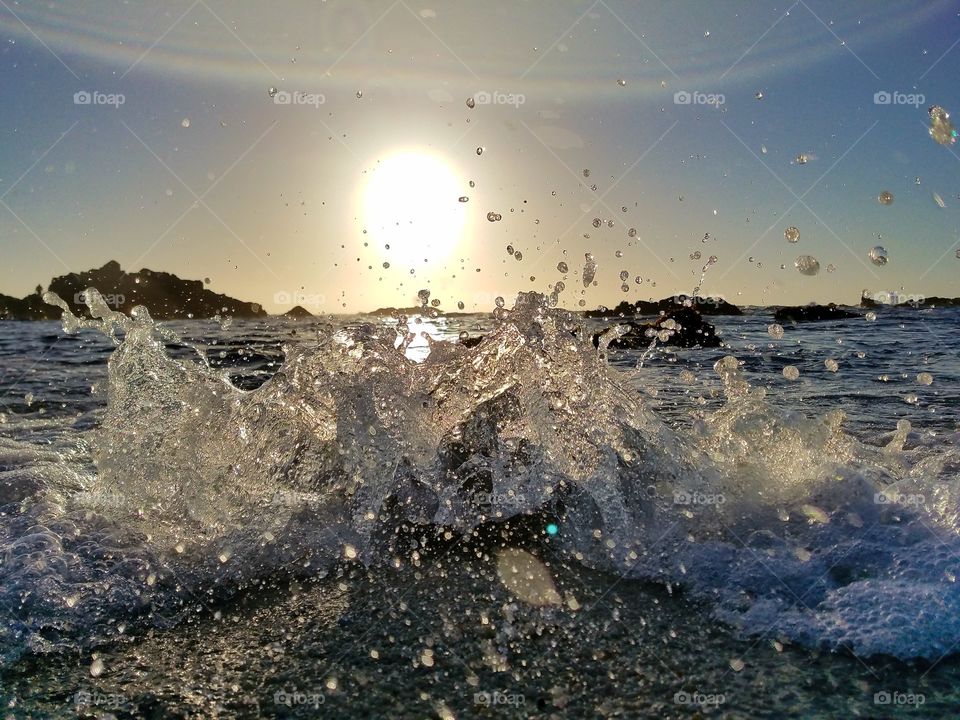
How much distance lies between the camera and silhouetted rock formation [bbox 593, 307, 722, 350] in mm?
14264

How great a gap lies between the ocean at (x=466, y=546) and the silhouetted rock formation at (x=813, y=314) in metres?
15.2

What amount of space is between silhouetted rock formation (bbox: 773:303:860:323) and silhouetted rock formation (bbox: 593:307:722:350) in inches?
282

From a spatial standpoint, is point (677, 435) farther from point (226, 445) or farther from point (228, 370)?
point (228, 370)

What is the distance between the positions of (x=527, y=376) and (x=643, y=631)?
2.65 meters

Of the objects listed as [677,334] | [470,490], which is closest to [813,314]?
[677,334]

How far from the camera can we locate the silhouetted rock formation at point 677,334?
14.3 metres

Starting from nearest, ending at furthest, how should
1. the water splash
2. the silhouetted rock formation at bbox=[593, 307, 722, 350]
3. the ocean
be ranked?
the ocean < the water splash < the silhouetted rock formation at bbox=[593, 307, 722, 350]

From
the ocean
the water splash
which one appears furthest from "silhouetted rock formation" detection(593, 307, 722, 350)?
the water splash

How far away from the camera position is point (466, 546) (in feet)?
14.4

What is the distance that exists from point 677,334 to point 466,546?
1146cm

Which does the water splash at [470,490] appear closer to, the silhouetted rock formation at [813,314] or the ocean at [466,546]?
the ocean at [466,546]

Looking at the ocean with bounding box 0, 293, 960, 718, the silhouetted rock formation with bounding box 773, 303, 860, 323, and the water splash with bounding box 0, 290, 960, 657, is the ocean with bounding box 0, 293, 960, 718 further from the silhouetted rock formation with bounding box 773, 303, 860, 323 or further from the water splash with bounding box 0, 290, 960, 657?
the silhouetted rock formation with bounding box 773, 303, 860, 323

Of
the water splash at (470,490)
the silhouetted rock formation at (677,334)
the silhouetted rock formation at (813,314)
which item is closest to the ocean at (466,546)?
the water splash at (470,490)

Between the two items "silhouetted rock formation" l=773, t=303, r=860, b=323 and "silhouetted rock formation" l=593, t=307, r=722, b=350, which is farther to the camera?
"silhouetted rock formation" l=773, t=303, r=860, b=323
